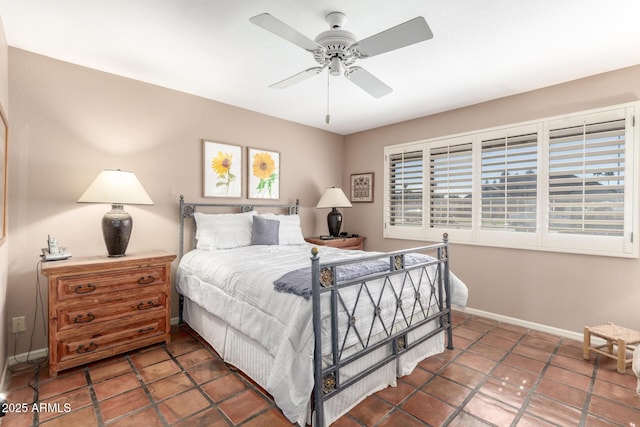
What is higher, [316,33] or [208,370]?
[316,33]

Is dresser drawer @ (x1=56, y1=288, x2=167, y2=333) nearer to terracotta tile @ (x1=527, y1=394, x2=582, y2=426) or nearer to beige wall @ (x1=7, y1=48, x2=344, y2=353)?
beige wall @ (x1=7, y1=48, x2=344, y2=353)

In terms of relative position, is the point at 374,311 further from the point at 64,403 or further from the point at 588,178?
the point at 588,178

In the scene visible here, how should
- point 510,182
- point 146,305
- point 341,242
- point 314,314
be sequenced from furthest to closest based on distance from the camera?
point 341,242, point 510,182, point 146,305, point 314,314

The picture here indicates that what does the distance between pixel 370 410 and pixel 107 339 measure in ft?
6.96

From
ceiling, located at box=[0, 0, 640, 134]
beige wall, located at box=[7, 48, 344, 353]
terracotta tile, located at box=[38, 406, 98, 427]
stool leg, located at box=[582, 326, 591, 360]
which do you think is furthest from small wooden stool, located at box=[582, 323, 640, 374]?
beige wall, located at box=[7, 48, 344, 353]

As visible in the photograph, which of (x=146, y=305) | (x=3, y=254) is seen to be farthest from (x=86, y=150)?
(x=146, y=305)

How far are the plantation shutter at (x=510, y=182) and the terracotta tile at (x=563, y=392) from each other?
63.2 inches

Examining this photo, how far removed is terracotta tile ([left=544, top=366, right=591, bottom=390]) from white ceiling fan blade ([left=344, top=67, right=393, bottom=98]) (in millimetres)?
2555

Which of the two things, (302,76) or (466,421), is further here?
(302,76)

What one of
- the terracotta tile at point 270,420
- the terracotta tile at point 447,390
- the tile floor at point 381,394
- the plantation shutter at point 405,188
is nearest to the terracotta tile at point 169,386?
the tile floor at point 381,394

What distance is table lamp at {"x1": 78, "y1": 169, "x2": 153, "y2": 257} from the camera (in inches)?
98.7

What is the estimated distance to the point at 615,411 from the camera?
1.92 m

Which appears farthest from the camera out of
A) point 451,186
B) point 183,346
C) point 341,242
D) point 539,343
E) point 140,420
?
point 341,242

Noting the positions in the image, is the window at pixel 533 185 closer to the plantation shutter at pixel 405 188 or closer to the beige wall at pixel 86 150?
the plantation shutter at pixel 405 188
